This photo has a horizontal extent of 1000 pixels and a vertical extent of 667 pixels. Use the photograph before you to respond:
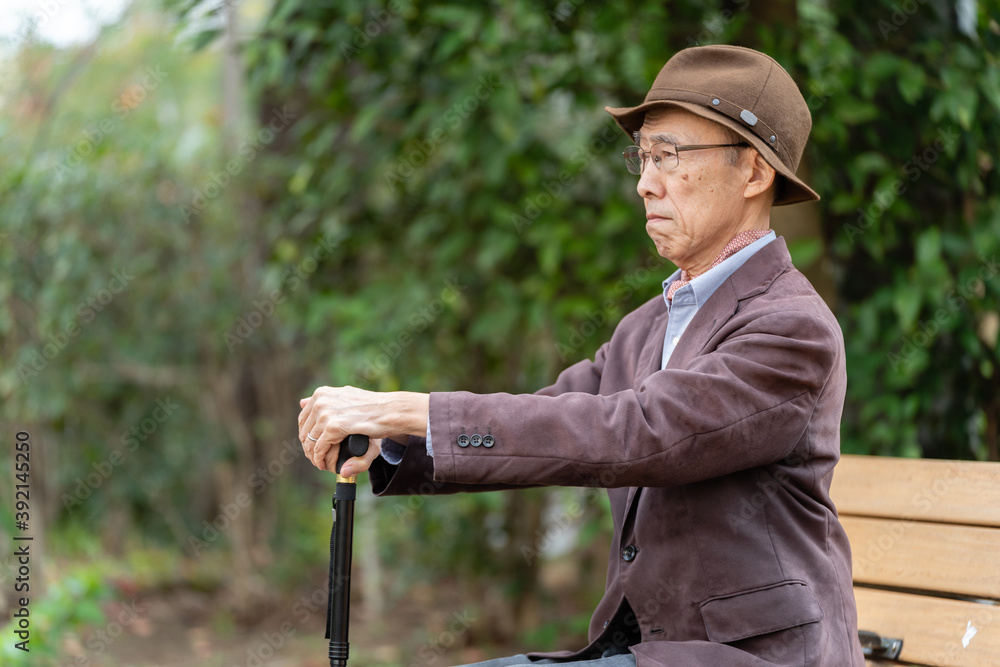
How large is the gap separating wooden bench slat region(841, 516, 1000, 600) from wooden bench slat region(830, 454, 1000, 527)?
3 cm

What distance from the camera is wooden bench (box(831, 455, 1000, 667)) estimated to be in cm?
210

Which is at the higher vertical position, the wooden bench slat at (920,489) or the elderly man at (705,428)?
the elderly man at (705,428)

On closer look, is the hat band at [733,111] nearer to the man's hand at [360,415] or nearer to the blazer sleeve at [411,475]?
the blazer sleeve at [411,475]

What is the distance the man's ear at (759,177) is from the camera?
180 cm

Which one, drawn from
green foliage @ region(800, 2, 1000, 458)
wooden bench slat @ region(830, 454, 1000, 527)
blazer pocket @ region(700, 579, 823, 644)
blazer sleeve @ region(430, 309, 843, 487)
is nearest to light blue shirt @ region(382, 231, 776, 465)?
blazer sleeve @ region(430, 309, 843, 487)

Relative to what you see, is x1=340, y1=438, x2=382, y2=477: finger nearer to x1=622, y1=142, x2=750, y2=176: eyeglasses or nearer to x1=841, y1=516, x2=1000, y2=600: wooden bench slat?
x1=622, y1=142, x2=750, y2=176: eyeglasses

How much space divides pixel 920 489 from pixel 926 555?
0.51ft

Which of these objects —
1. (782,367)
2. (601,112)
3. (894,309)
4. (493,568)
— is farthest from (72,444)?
(782,367)

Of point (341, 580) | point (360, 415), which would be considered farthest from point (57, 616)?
point (360, 415)

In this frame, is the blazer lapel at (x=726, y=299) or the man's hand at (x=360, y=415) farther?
the blazer lapel at (x=726, y=299)

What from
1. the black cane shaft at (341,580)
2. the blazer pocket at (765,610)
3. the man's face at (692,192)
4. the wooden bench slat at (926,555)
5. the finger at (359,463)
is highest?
the man's face at (692,192)

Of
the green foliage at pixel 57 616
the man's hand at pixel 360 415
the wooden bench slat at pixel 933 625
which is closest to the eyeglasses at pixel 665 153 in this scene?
the man's hand at pixel 360 415

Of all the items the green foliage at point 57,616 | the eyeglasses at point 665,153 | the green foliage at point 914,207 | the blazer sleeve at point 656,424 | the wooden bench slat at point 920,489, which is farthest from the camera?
the green foliage at point 57,616

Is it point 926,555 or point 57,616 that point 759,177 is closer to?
point 926,555
